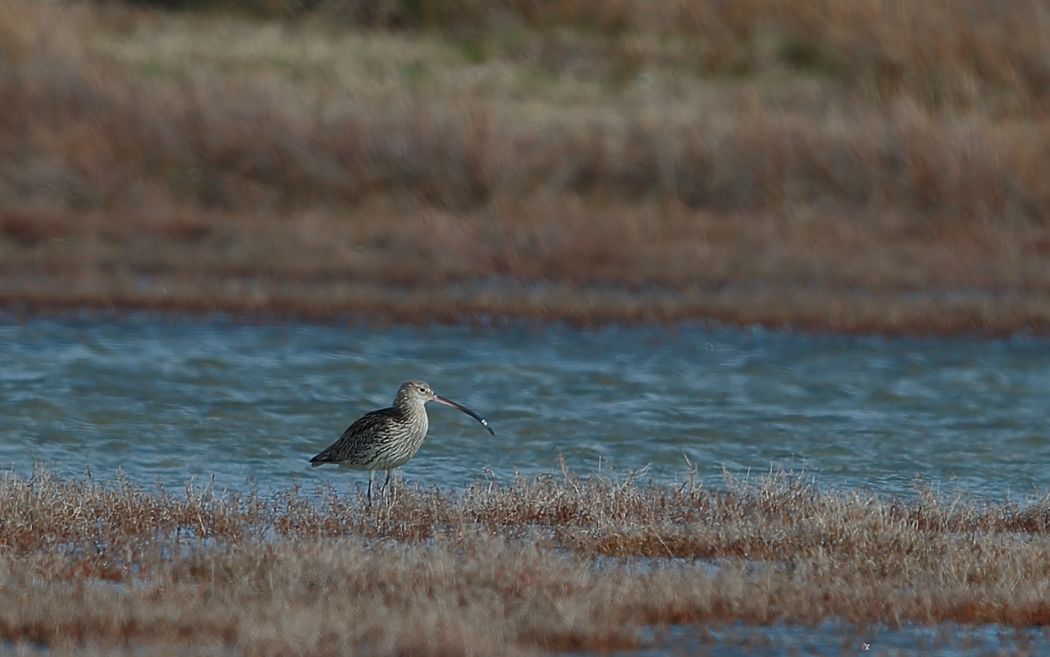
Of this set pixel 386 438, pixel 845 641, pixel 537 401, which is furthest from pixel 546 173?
pixel 845 641

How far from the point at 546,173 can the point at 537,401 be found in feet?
20.9

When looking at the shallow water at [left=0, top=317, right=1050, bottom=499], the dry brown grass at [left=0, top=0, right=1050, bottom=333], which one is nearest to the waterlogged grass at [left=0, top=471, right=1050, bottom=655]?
the shallow water at [left=0, top=317, right=1050, bottom=499]

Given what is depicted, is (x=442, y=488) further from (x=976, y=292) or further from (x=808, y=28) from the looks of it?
(x=808, y=28)

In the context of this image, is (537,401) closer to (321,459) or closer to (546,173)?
(321,459)

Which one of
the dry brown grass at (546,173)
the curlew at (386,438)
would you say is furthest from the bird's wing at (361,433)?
the dry brown grass at (546,173)

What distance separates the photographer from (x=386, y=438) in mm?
10172

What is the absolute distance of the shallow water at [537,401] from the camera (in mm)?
12469

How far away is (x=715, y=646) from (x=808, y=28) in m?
18.8

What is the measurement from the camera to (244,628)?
7035mm

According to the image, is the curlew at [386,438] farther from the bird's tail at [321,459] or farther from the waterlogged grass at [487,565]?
the waterlogged grass at [487,565]

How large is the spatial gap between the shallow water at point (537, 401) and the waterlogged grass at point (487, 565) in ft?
6.33

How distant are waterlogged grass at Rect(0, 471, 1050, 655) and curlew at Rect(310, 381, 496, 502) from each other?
22cm

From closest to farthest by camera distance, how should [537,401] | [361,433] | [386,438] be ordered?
[386,438], [361,433], [537,401]

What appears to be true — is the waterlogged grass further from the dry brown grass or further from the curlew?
the dry brown grass
